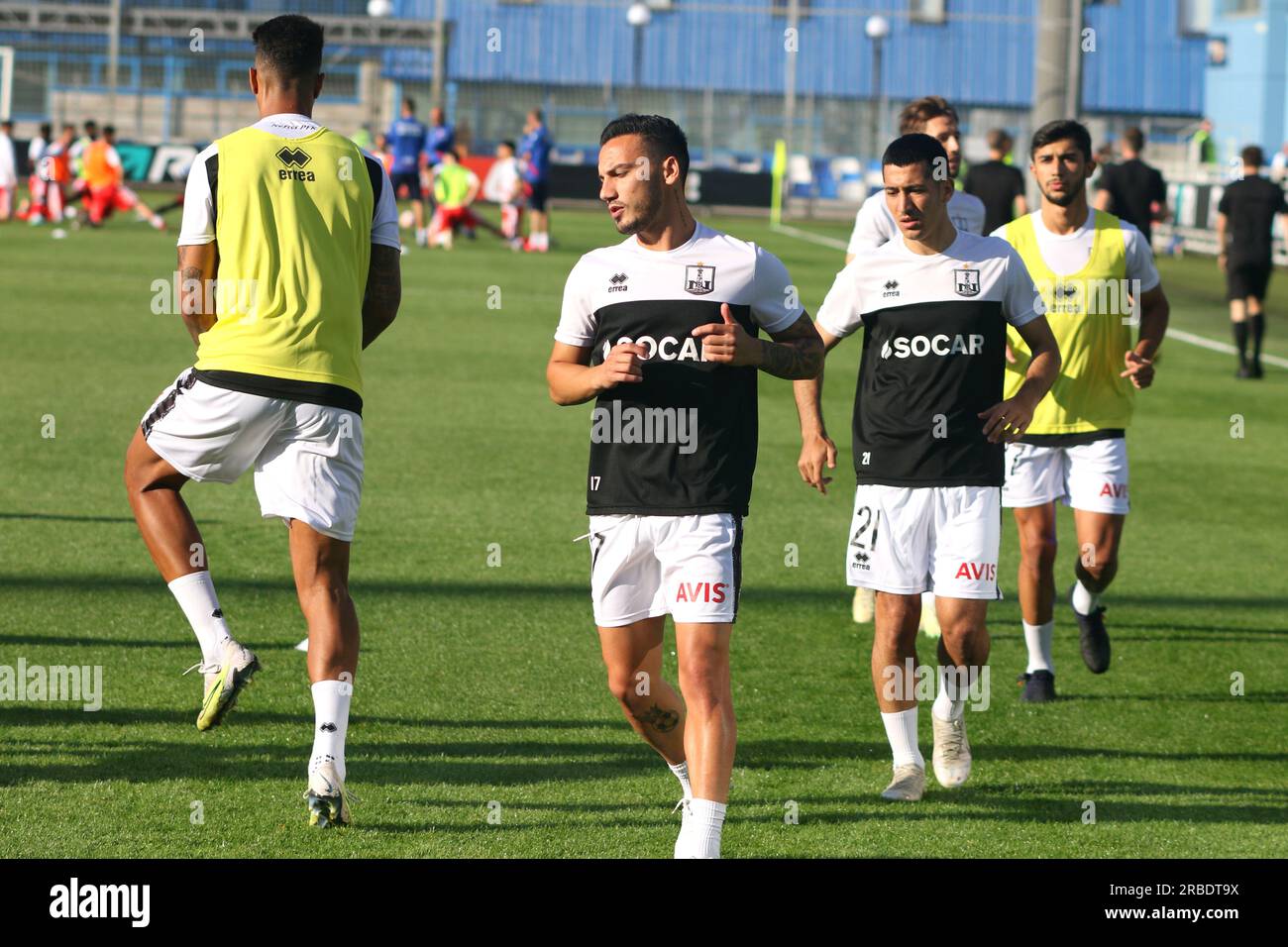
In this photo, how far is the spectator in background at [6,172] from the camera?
1288 inches

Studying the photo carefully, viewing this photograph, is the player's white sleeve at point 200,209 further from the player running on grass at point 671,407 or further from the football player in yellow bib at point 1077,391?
the football player in yellow bib at point 1077,391

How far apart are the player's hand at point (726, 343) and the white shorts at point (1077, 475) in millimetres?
2921

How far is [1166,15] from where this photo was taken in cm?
6688

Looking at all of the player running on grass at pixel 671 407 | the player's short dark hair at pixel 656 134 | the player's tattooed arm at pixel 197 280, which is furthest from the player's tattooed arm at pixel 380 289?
the player's short dark hair at pixel 656 134

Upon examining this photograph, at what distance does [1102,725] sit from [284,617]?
Answer: 3.57 m

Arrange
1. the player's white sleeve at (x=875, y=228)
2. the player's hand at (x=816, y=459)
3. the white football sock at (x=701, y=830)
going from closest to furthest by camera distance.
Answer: the white football sock at (x=701, y=830)
the player's hand at (x=816, y=459)
the player's white sleeve at (x=875, y=228)

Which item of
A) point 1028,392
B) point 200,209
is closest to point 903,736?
point 1028,392

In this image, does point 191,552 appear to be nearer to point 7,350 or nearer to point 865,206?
point 865,206

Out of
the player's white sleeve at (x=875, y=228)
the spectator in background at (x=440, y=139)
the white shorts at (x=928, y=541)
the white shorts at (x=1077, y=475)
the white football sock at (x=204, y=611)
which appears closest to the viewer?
the white football sock at (x=204, y=611)

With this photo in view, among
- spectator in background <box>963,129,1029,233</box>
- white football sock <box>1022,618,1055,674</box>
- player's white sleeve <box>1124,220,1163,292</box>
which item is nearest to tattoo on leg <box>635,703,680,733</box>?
white football sock <box>1022,618,1055,674</box>

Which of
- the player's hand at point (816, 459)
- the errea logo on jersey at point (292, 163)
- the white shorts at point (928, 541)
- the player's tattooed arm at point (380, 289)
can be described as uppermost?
the errea logo on jersey at point (292, 163)

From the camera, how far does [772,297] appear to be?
5266mm
